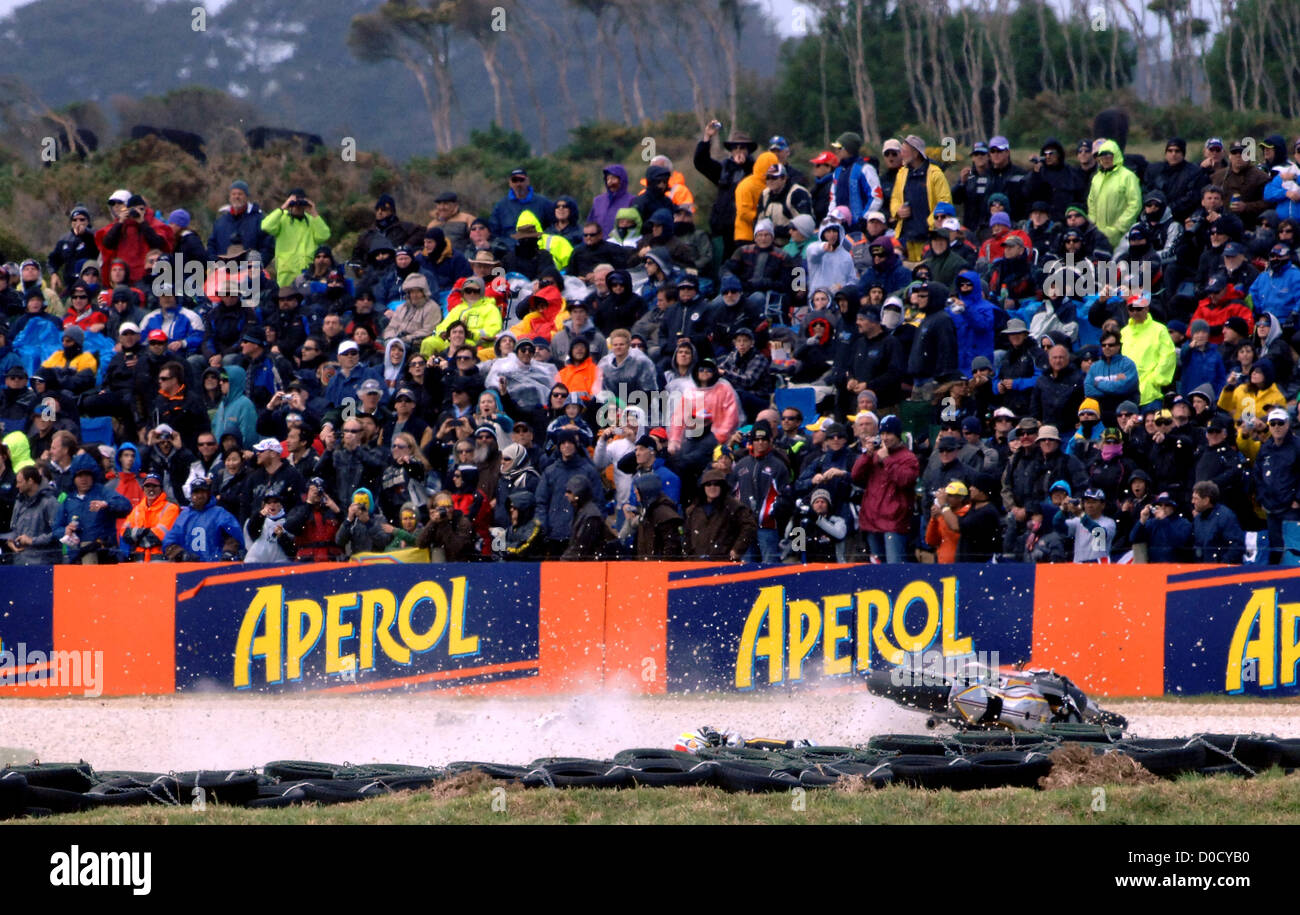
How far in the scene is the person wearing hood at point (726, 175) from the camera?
1984cm

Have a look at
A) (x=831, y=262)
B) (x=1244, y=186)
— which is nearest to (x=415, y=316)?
(x=831, y=262)

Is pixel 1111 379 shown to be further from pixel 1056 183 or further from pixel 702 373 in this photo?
pixel 1056 183

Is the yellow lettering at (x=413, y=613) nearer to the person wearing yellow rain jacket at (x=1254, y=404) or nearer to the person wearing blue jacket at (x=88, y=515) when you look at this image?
the person wearing blue jacket at (x=88, y=515)

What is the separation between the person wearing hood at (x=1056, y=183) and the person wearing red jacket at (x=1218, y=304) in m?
2.64

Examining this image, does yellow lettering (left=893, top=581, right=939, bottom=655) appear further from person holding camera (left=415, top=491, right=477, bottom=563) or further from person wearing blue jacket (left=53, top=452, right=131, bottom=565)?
person wearing blue jacket (left=53, top=452, right=131, bottom=565)

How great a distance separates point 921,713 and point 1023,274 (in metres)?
6.22

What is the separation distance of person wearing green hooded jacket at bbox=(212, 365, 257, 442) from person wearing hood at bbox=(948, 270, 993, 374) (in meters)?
7.35

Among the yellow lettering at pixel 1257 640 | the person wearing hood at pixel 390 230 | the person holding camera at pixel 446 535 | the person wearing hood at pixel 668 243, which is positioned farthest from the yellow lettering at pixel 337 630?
the yellow lettering at pixel 1257 640

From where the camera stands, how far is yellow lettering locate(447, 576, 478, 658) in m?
14.5

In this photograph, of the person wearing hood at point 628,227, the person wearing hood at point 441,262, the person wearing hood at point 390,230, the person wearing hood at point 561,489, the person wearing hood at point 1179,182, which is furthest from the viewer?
the person wearing hood at point 390,230

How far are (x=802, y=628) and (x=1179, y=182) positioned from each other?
7520 millimetres

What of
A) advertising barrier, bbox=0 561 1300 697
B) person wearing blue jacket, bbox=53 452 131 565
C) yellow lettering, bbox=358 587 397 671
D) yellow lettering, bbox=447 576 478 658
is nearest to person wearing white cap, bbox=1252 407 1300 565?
advertising barrier, bbox=0 561 1300 697
